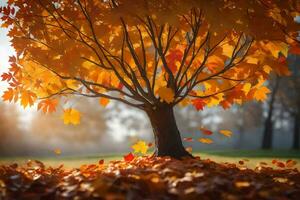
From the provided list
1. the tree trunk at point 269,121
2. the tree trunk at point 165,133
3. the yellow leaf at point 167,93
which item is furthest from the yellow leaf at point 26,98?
the tree trunk at point 269,121

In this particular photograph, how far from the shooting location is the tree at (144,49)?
5219 millimetres

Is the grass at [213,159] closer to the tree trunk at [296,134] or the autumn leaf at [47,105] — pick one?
the autumn leaf at [47,105]

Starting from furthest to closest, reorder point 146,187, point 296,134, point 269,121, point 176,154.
Answer: point 296,134
point 269,121
point 176,154
point 146,187

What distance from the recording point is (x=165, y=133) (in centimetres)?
670

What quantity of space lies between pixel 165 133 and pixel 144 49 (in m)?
1.50

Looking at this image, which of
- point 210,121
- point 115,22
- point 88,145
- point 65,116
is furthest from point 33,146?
point 210,121

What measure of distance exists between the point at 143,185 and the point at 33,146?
26.1 m

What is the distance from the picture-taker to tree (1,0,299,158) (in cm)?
522

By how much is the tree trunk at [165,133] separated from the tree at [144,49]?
17 mm

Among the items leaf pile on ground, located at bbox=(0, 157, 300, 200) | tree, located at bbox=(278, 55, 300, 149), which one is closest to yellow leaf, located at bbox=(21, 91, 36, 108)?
leaf pile on ground, located at bbox=(0, 157, 300, 200)

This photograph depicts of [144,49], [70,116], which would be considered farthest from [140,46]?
[70,116]

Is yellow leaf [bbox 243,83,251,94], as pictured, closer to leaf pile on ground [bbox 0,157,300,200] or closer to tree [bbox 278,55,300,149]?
leaf pile on ground [bbox 0,157,300,200]

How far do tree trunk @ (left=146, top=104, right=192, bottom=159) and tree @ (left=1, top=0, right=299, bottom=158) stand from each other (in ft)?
0.06

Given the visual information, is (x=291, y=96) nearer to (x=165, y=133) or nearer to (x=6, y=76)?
(x=165, y=133)
